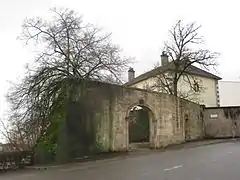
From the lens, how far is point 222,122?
42.6 m

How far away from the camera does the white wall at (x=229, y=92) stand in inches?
2726

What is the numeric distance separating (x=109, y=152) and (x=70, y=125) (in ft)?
12.2

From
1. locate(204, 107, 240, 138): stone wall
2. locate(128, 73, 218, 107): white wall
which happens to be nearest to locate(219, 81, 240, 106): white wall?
locate(128, 73, 218, 107): white wall

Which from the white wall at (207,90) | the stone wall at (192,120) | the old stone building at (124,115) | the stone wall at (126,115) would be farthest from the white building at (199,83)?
the old stone building at (124,115)

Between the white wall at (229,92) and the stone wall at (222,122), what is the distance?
86.3 ft

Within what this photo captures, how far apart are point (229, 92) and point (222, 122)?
98.0ft

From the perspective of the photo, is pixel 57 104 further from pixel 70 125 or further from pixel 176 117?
pixel 176 117

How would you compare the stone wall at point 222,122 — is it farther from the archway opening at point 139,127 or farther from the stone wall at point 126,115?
the archway opening at point 139,127

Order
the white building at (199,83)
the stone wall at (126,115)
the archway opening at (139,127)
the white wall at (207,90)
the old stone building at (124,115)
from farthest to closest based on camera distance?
the white wall at (207,90) → the white building at (199,83) → the archway opening at (139,127) → the stone wall at (126,115) → the old stone building at (124,115)

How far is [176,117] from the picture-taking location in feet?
110

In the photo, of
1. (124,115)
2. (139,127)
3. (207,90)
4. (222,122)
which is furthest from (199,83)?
(124,115)

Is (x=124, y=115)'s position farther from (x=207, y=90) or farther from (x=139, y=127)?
(x=207, y=90)

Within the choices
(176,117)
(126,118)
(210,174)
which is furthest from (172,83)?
(210,174)

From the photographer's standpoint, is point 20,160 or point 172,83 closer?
point 20,160
